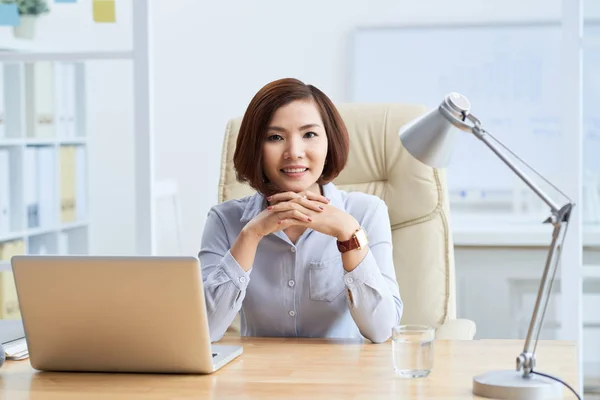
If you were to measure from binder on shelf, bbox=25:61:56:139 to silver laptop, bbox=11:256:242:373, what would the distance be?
1.59 metres

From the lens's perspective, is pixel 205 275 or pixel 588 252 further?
pixel 588 252

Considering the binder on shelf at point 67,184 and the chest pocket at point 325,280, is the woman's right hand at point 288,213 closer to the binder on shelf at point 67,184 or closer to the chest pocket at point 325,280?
the chest pocket at point 325,280

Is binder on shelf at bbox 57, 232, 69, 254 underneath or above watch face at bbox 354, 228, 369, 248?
underneath

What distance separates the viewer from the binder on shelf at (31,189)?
2.90 metres

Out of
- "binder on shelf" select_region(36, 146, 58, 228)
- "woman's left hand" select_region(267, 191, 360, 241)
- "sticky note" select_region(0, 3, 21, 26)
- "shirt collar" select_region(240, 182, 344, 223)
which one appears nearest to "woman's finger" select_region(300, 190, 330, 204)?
"woman's left hand" select_region(267, 191, 360, 241)

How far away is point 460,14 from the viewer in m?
4.38

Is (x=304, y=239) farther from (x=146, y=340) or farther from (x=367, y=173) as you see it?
(x=146, y=340)

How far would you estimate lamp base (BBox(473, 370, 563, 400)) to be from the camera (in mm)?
1233

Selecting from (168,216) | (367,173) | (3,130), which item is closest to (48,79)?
(3,130)

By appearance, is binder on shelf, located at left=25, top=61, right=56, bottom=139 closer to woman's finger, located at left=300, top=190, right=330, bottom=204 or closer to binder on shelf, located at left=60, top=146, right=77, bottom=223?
binder on shelf, located at left=60, top=146, right=77, bottom=223

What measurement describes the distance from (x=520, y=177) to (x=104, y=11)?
1852 millimetres

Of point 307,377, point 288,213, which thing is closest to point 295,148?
point 288,213

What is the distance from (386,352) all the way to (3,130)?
1.78 m

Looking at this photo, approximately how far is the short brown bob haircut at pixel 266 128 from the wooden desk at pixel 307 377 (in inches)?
17.9
